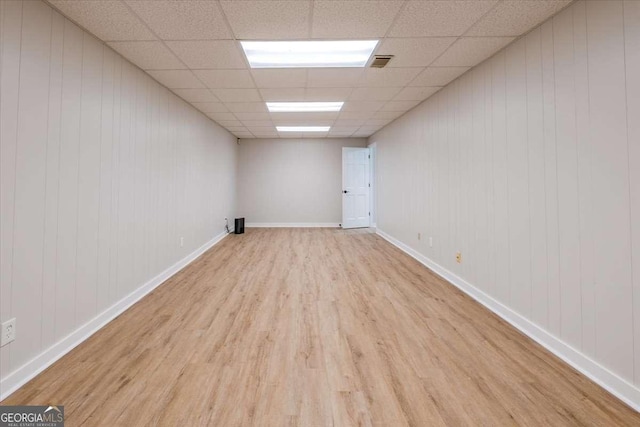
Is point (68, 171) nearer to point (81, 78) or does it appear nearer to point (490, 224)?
point (81, 78)

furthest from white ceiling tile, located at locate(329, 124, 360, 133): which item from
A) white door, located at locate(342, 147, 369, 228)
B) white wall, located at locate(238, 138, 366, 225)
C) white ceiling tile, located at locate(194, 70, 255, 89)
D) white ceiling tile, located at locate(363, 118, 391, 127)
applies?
white ceiling tile, located at locate(194, 70, 255, 89)

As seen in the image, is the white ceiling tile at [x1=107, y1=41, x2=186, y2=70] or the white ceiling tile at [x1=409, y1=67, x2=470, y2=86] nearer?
the white ceiling tile at [x1=107, y1=41, x2=186, y2=70]

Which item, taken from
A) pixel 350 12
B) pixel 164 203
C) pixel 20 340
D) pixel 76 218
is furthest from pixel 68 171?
pixel 350 12

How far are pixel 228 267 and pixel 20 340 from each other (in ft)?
7.67

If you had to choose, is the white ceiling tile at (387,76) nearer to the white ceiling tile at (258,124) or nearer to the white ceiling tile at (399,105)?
the white ceiling tile at (399,105)

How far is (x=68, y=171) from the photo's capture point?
75.3 inches

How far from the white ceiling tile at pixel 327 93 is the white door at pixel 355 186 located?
328 centimetres

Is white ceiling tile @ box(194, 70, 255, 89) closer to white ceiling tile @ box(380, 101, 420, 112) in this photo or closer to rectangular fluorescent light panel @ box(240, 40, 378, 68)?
rectangular fluorescent light panel @ box(240, 40, 378, 68)

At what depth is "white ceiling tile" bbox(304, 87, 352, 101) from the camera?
3404 millimetres

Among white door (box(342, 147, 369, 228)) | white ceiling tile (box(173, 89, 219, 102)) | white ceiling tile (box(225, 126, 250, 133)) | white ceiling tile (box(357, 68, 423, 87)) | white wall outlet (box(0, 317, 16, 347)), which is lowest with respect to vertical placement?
white wall outlet (box(0, 317, 16, 347))

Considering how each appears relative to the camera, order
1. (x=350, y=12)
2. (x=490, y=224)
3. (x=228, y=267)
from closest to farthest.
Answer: (x=350, y=12) → (x=490, y=224) → (x=228, y=267)

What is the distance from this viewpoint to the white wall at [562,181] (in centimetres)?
150

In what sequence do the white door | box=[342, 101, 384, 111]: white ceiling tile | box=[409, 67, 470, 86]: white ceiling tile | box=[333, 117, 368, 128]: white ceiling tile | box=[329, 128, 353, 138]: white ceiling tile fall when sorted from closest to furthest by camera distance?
box=[409, 67, 470, 86]: white ceiling tile < box=[342, 101, 384, 111]: white ceiling tile < box=[333, 117, 368, 128]: white ceiling tile < box=[329, 128, 353, 138]: white ceiling tile < the white door

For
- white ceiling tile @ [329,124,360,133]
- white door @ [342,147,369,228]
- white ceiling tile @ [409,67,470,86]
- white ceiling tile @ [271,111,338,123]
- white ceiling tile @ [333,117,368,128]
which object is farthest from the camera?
white door @ [342,147,369,228]
